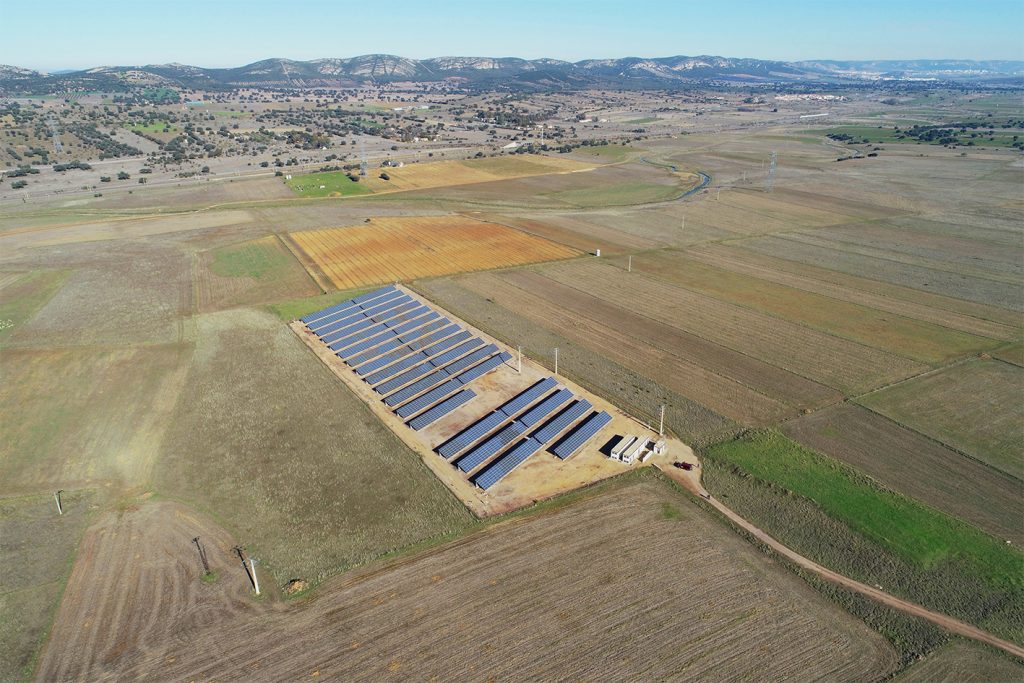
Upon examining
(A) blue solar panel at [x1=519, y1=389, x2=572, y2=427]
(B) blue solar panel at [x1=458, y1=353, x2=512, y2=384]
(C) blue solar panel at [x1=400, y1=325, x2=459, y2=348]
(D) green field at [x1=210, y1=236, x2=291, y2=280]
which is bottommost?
(A) blue solar panel at [x1=519, y1=389, x2=572, y2=427]

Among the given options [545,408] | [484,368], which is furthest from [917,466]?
[484,368]

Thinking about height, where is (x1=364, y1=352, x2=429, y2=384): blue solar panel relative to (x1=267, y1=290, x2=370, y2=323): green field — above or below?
below

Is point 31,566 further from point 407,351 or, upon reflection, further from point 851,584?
point 851,584

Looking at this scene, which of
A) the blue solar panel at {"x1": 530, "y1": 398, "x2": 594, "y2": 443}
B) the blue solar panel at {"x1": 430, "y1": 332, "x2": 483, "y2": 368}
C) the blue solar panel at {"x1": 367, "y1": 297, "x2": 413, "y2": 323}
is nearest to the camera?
the blue solar panel at {"x1": 530, "y1": 398, "x2": 594, "y2": 443}

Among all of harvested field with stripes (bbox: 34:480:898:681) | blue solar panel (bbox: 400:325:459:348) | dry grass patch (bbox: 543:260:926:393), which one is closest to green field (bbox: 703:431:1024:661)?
harvested field with stripes (bbox: 34:480:898:681)

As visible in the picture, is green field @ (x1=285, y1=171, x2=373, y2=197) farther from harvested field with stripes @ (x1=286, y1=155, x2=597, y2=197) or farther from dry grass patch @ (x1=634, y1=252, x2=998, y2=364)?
dry grass patch @ (x1=634, y1=252, x2=998, y2=364)

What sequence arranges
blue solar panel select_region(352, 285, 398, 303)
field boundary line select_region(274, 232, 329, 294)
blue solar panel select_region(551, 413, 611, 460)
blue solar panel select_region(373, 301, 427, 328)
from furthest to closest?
field boundary line select_region(274, 232, 329, 294), blue solar panel select_region(352, 285, 398, 303), blue solar panel select_region(373, 301, 427, 328), blue solar panel select_region(551, 413, 611, 460)

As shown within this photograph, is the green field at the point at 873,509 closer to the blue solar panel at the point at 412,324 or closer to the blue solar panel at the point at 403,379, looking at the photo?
the blue solar panel at the point at 403,379

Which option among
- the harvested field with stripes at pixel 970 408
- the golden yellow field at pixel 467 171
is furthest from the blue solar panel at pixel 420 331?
the golden yellow field at pixel 467 171
